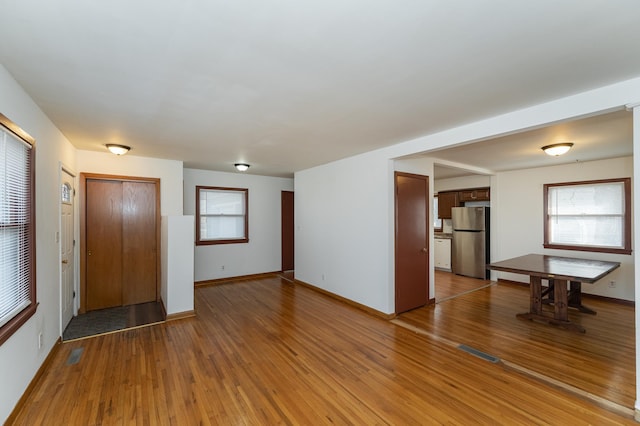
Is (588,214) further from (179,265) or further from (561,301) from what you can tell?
(179,265)

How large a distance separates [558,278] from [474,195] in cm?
377

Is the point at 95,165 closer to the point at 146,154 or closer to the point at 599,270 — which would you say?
the point at 146,154

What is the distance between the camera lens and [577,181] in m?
5.25

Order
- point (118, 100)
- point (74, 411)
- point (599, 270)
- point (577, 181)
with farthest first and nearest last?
1. point (577, 181)
2. point (599, 270)
3. point (118, 100)
4. point (74, 411)

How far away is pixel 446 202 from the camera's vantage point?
24.3ft

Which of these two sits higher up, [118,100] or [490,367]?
[118,100]

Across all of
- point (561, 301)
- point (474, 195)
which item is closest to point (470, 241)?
point (474, 195)

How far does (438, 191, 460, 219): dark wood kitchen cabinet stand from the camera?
7.23 metres

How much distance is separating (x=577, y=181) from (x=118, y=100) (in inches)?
283

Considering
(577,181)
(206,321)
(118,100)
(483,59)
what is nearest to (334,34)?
(483,59)

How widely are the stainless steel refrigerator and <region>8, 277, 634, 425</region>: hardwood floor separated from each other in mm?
2962

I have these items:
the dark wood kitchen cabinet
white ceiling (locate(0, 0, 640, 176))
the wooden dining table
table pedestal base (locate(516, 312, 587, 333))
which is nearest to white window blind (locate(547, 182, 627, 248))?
the wooden dining table

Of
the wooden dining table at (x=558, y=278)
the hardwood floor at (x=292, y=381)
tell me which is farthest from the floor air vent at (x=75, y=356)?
the wooden dining table at (x=558, y=278)

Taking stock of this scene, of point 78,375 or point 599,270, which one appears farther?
point 599,270
